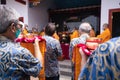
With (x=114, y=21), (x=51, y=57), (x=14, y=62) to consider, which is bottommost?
(x=51, y=57)

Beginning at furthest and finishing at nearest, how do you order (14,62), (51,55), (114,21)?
(114,21) → (51,55) → (14,62)

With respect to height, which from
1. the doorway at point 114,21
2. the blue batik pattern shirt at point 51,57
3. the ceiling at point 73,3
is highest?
the ceiling at point 73,3

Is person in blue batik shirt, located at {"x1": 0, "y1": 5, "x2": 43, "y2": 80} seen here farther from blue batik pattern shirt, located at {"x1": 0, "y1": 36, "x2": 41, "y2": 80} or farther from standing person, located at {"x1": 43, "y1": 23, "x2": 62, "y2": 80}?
standing person, located at {"x1": 43, "y1": 23, "x2": 62, "y2": 80}

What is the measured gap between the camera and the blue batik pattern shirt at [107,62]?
91 cm

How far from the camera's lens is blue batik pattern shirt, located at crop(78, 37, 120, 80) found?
0.91 meters

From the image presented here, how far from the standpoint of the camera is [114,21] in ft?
26.7

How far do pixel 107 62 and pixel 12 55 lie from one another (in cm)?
85

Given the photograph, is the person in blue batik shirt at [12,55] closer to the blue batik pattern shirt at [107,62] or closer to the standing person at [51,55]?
the blue batik pattern shirt at [107,62]

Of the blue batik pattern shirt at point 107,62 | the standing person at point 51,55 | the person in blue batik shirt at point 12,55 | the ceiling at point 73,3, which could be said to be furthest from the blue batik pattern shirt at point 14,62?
the ceiling at point 73,3

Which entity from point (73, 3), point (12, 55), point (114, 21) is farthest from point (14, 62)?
point (73, 3)

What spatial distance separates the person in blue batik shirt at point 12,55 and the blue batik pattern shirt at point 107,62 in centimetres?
75

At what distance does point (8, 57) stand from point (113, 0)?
6766mm

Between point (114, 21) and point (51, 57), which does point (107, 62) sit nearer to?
point (51, 57)

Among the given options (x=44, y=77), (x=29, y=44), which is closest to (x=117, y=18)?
(x=44, y=77)
